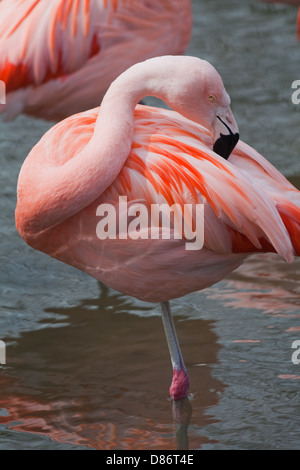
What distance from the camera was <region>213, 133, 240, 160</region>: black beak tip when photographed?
9.87 feet

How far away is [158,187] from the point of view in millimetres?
2973

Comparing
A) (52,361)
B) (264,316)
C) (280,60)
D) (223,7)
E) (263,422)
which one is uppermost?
(223,7)

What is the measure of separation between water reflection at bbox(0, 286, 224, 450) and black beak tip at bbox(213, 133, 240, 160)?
906 millimetres

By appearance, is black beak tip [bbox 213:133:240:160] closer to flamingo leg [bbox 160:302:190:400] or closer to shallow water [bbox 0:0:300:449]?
flamingo leg [bbox 160:302:190:400]

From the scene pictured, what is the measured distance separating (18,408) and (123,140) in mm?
1063

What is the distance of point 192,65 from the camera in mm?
2938

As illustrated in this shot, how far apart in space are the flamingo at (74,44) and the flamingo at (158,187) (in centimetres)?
141

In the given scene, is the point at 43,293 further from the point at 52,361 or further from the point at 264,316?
the point at 264,316

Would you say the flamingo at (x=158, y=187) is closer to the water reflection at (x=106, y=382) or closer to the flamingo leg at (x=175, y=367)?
the flamingo leg at (x=175, y=367)

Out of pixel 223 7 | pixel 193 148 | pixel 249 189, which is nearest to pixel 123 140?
pixel 193 148

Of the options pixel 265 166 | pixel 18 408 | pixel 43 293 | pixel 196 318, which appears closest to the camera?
pixel 265 166

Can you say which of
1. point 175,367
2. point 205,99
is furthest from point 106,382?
point 205,99

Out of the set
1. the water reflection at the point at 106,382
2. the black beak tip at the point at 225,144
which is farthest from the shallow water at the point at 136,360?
the black beak tip at the point at 225,144

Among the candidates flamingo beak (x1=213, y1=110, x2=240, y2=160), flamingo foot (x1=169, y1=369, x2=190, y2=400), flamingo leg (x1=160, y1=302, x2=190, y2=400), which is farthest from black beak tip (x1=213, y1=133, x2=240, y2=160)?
flamingo foot (x1=169, y1=369, x2=190, y2=400)
